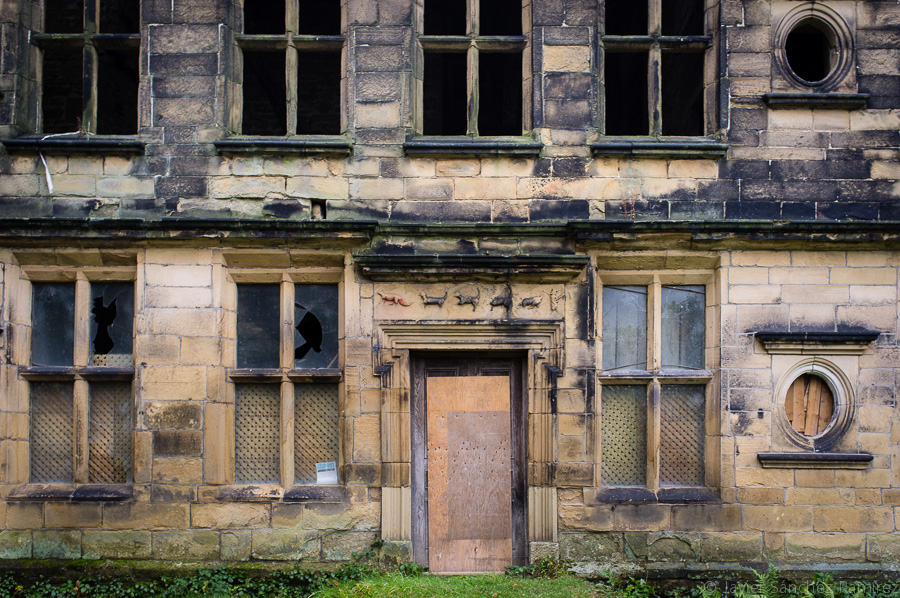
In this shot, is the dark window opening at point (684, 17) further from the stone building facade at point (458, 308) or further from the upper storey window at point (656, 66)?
the stone building facade at point (458, 308)

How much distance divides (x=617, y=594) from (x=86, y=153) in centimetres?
611

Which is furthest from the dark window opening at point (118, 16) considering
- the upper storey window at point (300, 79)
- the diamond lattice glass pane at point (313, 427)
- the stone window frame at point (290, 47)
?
the diamond lattice glass pane at point (313, 427)

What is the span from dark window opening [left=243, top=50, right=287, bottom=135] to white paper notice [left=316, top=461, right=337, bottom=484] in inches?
239

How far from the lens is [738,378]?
21.0ft

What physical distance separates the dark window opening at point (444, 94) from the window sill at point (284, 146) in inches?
160

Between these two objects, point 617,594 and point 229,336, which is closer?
point 617,594

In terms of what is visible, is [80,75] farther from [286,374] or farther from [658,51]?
[658,51]

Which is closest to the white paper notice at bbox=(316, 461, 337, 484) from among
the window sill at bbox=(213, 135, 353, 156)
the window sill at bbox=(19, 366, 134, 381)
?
the window sill at bbox=(19, 366, 134, 381)

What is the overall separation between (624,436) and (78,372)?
5.03 metres

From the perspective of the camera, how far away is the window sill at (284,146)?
21.3 feet

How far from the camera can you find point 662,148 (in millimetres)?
6547

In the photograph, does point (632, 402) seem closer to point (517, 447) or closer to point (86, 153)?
point (517, 447)

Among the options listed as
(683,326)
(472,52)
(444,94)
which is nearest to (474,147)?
(472,52)

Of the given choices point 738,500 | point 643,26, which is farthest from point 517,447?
point 643,26
